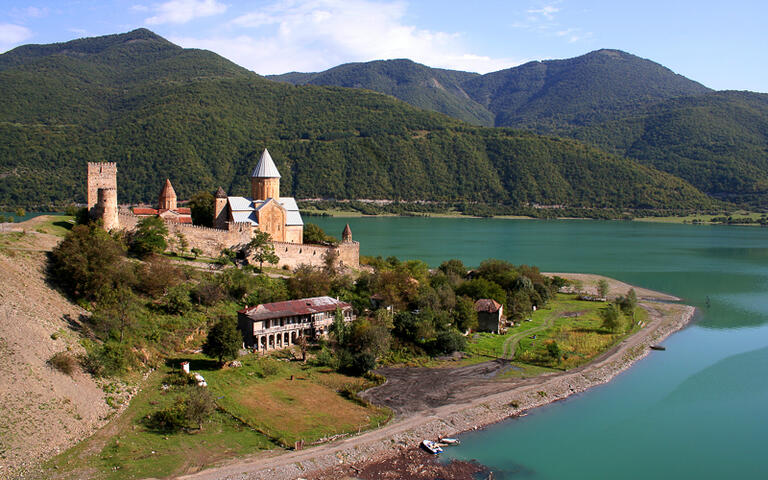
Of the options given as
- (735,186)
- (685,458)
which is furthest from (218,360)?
(735,186)

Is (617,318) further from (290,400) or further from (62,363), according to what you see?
(62,363)

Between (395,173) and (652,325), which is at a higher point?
(395,173)

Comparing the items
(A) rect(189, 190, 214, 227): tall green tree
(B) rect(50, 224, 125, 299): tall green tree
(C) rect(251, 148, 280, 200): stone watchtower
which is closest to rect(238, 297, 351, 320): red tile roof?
(B) rect(50, 224, 125, 299): tall green tree

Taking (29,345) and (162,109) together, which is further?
(162,109)

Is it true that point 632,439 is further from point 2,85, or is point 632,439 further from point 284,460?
point 2,85

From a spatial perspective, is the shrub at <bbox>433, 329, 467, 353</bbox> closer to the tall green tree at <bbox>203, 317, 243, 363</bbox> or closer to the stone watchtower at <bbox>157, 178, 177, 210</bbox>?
the tall green tree at <bbox>203, 317, 243, 363</bbox>

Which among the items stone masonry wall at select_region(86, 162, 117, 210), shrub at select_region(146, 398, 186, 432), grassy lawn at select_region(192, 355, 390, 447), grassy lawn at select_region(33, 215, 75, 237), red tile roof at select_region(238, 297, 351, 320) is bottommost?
grassy lawn at select_region(192, 355, 390, 447)

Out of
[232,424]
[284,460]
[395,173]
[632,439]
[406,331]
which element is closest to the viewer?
[284,460]

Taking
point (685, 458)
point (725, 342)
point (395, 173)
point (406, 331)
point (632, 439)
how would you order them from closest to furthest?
point (685, 458)
point (632, 439)
point (406, 331)
point (725, 342)
point (395, 173)

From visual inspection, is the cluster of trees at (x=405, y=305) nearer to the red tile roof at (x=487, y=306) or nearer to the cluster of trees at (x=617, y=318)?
the red tile roof at (x=487, y=306)
